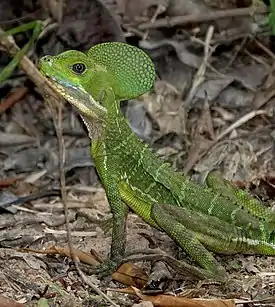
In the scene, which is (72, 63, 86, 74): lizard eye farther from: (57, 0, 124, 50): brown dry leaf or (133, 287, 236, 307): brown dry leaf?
(57, 0, 124, 50): brown dry leaf

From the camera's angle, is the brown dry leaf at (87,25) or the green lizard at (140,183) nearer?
the green lizard at (140,183)

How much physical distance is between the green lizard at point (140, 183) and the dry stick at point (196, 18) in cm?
242

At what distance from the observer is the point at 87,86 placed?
4.73m

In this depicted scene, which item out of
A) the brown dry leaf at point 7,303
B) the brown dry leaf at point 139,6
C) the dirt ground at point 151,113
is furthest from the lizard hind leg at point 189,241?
the brown dry leaf at point 139,6

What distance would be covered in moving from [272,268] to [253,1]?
331 cm

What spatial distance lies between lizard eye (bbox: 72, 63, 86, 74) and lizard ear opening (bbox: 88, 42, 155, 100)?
0.18m

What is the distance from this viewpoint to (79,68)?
468 cm

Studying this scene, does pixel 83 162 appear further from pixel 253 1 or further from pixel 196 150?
pixel 253 1

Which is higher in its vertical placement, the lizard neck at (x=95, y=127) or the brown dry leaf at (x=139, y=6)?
the lizard neck at (x=95, y=127)

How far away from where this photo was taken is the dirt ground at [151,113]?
560 cm


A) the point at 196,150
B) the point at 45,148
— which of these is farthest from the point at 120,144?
the point at 45,148

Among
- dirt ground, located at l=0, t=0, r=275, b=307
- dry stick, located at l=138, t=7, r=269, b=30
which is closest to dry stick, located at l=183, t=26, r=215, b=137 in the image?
dirt ground, located at l=0, t=0, r=275, b=307

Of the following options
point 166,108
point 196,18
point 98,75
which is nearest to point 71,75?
point 98,75

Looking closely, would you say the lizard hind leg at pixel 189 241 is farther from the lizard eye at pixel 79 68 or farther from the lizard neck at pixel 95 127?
the lizard eye at pixel 79 68
